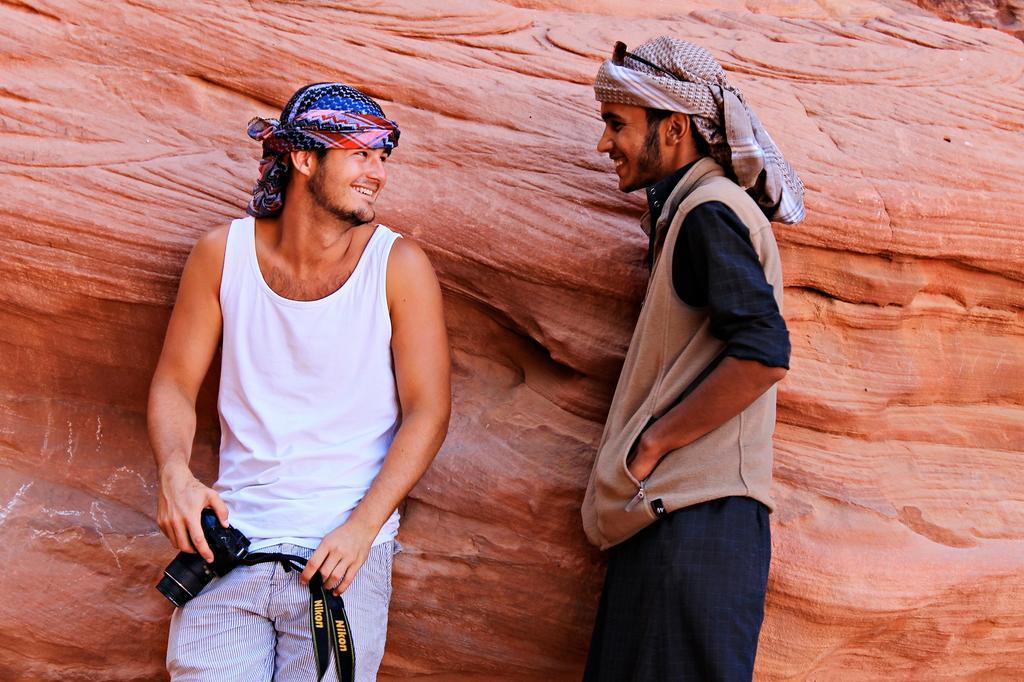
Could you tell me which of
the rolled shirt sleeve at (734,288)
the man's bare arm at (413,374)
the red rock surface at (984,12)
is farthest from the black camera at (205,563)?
the red rock surface at (984,12)

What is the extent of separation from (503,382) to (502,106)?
106cm

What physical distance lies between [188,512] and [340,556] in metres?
0.45

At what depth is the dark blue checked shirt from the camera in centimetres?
257

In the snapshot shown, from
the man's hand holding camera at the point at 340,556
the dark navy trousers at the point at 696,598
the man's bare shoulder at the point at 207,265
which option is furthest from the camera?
the man's bare shoulder at the point at 207,265

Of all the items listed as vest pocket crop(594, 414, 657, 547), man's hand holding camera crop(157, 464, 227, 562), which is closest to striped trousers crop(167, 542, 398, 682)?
man's hand holding camera crop(157, 464, 227, 562)

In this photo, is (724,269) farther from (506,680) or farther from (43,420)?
(43,420)

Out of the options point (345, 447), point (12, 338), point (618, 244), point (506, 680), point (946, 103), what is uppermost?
point (946, 103)

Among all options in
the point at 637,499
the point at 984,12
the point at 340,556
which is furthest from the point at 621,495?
the point at 984,12

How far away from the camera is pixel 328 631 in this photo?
9.04 ft

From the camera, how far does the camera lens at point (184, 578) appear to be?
9.30 feet

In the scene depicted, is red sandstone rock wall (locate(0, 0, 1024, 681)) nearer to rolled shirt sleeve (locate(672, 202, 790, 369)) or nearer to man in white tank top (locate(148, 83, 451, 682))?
man in white tank top (locate(148, 83, 451, 682))

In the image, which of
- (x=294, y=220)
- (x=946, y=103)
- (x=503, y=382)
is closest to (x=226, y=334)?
(x=294, y=220)

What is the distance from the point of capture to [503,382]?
376 cm

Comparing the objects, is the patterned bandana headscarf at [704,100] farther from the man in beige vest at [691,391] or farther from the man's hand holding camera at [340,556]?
the man's hand holding camera at [340,556]
